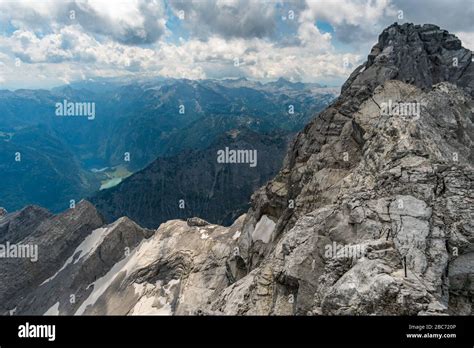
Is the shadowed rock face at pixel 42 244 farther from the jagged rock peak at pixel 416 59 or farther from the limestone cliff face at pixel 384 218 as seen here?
the jagged rock peak at pixel 416 59

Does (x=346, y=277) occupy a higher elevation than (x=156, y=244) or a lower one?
higher

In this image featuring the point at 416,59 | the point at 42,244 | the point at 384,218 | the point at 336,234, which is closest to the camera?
the point at 384,218

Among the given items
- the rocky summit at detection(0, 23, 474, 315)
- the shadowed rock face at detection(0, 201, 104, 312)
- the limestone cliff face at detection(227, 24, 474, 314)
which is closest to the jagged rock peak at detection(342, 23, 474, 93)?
the rocky summit at detection(0, 23, 474, 315)

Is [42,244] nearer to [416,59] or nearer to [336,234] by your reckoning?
[336,234]

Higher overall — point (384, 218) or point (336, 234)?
point (384, 218)

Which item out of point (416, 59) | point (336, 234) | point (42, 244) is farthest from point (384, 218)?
point (42, 244)
